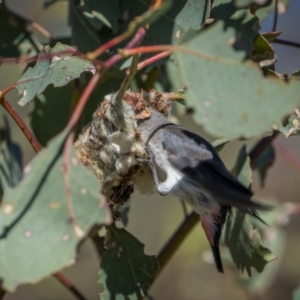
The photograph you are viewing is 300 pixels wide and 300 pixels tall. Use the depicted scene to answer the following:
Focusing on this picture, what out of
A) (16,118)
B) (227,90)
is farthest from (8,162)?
(227,90)

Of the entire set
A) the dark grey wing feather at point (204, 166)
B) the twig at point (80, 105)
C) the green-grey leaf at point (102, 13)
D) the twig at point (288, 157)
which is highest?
the twig at point (80, 105)

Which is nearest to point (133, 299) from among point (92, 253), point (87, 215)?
point (87, 215)

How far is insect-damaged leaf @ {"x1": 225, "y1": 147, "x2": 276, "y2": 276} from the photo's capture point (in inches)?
73.3

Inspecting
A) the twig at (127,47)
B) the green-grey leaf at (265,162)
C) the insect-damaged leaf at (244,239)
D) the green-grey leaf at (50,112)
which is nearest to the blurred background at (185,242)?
the green-grey leaf at (265,162)

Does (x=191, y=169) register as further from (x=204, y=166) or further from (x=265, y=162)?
(x=265, y=162)

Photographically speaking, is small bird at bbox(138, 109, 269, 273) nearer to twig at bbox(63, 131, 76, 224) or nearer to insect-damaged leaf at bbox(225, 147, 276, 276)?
insect-damaged leaf at bbox(225, 147, 276, 276)

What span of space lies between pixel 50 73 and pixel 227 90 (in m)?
0.59

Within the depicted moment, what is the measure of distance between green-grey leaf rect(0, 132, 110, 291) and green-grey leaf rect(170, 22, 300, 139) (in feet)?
0.84

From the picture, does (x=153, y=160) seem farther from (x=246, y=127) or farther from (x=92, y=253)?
(x=92, y=253)

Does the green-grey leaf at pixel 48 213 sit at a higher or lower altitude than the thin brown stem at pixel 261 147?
higher

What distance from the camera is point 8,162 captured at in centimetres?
214

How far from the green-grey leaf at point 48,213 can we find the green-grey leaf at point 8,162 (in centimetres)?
89

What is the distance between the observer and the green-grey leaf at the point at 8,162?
6.95 feet

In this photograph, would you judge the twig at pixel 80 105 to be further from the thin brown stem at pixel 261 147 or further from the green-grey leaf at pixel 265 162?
the green-grey leaf at pixel 265 162
